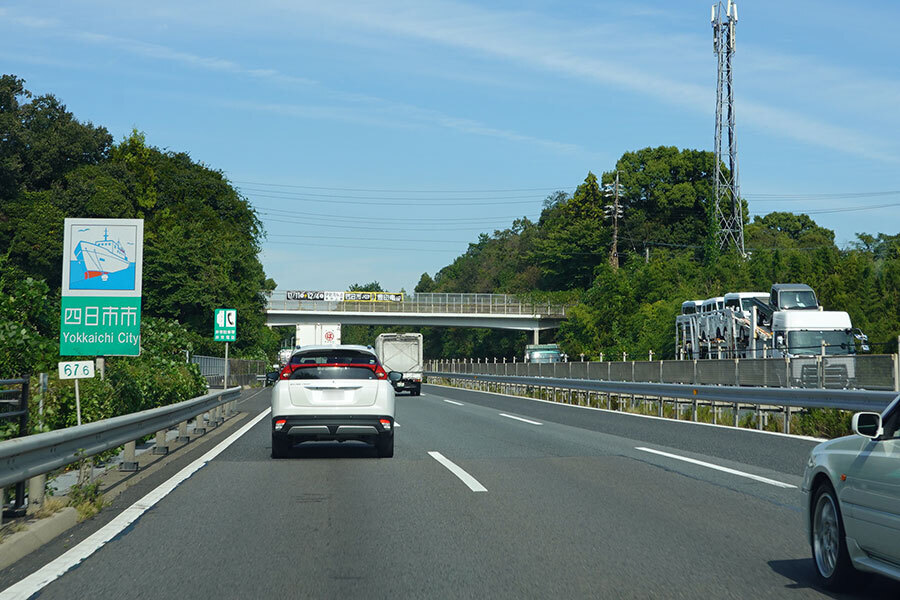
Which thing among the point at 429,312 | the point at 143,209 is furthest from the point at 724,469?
the point at 429,312

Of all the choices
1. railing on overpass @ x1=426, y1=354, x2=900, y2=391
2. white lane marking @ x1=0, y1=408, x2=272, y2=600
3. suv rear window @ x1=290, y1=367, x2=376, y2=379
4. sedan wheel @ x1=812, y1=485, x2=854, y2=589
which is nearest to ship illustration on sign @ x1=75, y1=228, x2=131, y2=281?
suv rear window @ x1=290, y1=367, x2=376, y2=379

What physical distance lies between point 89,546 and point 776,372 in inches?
701

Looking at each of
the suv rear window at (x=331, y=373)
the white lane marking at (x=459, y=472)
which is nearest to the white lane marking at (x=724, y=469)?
the white lane marking at (x=459, y=472)

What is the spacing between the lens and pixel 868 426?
5391 mm

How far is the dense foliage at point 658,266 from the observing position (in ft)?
174

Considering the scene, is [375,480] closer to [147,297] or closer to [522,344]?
[147,297]

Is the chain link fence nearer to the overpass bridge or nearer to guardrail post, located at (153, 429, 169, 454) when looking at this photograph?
the overpass bridge

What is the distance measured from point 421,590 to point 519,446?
389 inches

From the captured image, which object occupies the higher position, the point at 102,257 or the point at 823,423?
the point at 102,257

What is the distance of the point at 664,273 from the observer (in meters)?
76.8

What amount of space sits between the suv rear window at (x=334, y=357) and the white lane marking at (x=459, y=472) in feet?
5.54

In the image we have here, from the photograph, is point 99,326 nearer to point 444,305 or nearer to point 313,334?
point 313,334

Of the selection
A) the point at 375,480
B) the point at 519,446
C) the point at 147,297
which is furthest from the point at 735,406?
the point at 147,297

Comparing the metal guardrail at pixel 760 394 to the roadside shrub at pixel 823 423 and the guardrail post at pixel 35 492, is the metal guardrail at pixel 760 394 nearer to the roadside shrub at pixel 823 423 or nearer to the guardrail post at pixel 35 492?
the roadside shrub at pixel 823 423
